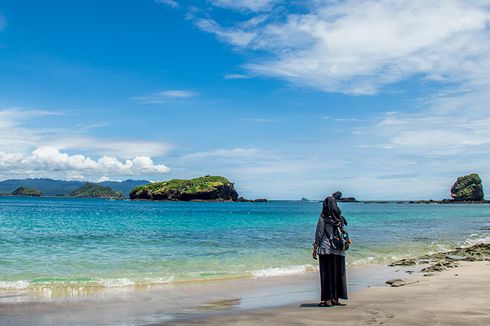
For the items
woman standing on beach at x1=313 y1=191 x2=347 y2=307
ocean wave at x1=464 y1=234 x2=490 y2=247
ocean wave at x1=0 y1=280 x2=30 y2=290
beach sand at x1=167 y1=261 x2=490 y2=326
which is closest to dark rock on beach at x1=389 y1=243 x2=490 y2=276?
beach sand at x1=167 y1=261 x2=490 y2=326

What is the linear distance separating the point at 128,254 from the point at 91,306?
40.0 feet

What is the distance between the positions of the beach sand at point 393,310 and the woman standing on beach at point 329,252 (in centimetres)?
44

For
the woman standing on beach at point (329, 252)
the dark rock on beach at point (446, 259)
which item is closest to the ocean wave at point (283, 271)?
the dark rock on beach at point (446, 259)

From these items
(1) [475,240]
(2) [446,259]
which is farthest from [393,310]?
(1) [475,240]

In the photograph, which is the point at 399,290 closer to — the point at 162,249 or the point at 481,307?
the point at 481,307

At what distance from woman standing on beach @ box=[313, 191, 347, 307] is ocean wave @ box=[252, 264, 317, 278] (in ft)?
22.7

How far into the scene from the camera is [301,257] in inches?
924

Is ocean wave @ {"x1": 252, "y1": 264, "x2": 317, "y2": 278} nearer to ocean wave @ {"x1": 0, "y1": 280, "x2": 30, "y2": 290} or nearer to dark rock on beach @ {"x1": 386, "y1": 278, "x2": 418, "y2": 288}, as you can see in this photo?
dark rock on beach @ {"x1": 386, "y1": 278, "x2": 418, "y2": 288}

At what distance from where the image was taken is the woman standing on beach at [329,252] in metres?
10.9

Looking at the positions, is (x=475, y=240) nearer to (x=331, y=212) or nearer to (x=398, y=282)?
(x=398, y=282)

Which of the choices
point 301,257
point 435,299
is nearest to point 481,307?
point 435,299

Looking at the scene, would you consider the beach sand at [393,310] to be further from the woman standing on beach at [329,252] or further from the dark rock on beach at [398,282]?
the dark rock on beach at [398,282]

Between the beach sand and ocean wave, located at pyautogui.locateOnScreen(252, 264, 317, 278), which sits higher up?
the beach sand

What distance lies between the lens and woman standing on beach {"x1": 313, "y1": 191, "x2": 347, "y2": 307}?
10875 mm
